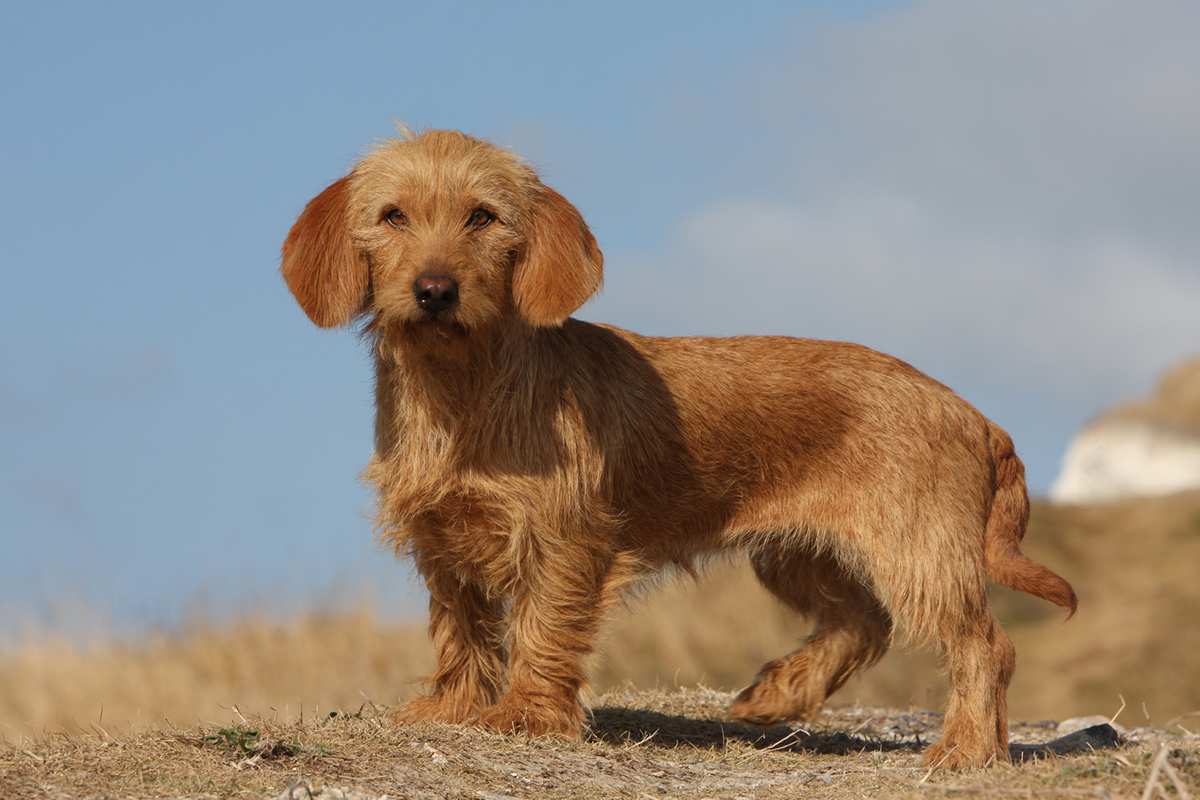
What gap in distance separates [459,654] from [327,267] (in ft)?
6.64

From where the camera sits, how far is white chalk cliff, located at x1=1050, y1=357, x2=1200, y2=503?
39.5m

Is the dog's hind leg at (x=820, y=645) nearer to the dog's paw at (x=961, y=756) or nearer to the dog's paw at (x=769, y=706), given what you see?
the dog's paw at (x=769, y=706)

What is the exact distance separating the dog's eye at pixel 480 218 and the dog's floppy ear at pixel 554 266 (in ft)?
0.68

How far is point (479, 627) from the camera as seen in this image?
7.41 meters

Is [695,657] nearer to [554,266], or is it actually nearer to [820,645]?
[820,645]

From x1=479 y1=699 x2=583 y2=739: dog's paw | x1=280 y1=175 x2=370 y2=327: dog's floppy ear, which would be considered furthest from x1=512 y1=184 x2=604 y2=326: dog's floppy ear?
x1=479 y1=699 x2=583 y2=739: dog's paw

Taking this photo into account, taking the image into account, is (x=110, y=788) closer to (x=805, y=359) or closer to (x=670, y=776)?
(x=670, y=776)

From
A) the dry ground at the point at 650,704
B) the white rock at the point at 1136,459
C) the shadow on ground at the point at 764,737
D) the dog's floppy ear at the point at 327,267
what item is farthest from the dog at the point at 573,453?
the white rock at the point at 1136,459

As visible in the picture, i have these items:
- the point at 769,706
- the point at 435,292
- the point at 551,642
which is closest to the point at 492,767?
the point at 551,642

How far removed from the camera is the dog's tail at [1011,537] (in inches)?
286

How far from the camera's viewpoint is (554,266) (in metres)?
6.55

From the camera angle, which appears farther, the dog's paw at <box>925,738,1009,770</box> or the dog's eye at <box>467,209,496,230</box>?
the dog's paw at <box>925,738,1009,770</box>

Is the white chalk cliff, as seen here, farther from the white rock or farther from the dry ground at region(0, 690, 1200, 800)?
the dry ground at region(0, 690, 1200, 800)

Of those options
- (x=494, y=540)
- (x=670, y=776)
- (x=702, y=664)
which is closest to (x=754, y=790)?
(x=670, y=776)
